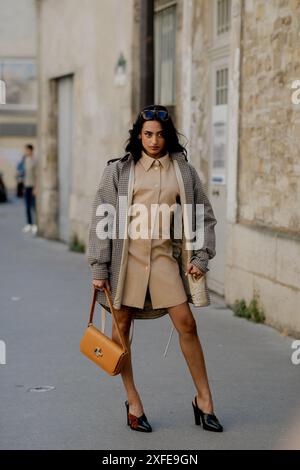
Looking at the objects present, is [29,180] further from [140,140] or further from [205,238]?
[205,238]

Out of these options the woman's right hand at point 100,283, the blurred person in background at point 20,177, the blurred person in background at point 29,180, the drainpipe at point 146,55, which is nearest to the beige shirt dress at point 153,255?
the woman's right hand at point 100,283

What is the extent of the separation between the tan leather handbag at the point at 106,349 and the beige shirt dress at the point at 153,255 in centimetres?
18

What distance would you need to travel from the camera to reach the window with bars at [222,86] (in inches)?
462

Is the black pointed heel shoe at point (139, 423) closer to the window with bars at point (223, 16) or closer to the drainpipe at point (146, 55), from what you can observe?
the drainpipe at point (146, 55)

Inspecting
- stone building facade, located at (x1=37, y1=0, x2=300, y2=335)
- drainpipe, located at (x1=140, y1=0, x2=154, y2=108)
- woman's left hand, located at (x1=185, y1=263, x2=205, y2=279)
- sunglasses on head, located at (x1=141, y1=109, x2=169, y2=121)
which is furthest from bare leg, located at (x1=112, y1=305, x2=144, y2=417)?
drainpipe, located at (x1=140, y1=0, x2=154, y2=108)

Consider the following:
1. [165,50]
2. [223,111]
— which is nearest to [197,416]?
[223,111]

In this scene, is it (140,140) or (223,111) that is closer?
(140,140)

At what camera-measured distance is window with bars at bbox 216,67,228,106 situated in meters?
11.7

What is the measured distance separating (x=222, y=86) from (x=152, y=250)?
598 centimetres

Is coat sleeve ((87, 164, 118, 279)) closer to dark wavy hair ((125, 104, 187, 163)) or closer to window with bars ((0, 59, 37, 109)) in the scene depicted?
dark wavy hair ((125, 104, 187, 163))

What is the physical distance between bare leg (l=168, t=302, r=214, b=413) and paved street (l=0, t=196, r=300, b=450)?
19 centimetres

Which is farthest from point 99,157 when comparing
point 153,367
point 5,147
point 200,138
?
point 5,147

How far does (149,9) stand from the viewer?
11.8 m

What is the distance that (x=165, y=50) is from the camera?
13.9 m
